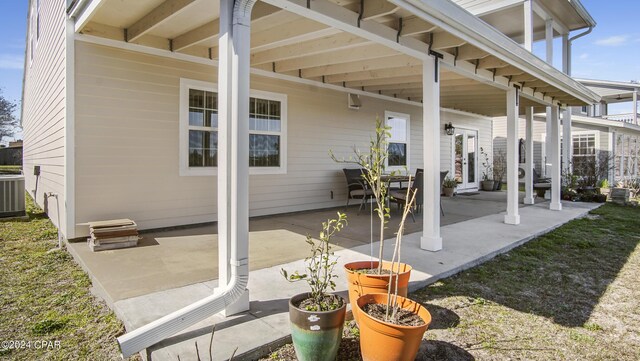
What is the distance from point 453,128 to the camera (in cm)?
1049

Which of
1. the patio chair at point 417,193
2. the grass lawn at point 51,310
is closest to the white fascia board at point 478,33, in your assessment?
the patio chair at point 417,193

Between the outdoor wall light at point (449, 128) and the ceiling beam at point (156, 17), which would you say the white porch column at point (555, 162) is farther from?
the ceiling beam at point (156, 17)

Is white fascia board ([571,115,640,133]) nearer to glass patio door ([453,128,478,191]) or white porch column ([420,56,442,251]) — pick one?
glass patio door ([453,128,478,191])

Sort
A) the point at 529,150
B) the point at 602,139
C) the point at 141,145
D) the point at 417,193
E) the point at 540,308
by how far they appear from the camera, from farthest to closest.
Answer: the point at 602,139, the point at 529,150, the point at 417,193, the point at 141,145, the point at 540,308

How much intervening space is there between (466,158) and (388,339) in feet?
34.9

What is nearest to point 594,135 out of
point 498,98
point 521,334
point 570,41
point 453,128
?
point 570,41

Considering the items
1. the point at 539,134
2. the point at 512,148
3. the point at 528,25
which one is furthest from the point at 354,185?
the point at 539,134

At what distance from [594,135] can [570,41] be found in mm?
4408

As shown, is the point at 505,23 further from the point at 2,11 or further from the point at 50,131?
the point at 2,11

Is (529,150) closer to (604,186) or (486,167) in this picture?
(486,167)

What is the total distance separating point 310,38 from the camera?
13.8ft

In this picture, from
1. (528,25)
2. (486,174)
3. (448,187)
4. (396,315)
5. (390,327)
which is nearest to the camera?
(390,327)

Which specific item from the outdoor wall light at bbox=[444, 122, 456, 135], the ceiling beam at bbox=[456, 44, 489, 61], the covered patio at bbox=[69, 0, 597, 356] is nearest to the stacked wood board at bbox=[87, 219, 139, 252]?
the covered patio at bbox=[69, 0, 597, 356]

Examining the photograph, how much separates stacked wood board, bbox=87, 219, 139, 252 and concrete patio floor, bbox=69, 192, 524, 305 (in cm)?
11
